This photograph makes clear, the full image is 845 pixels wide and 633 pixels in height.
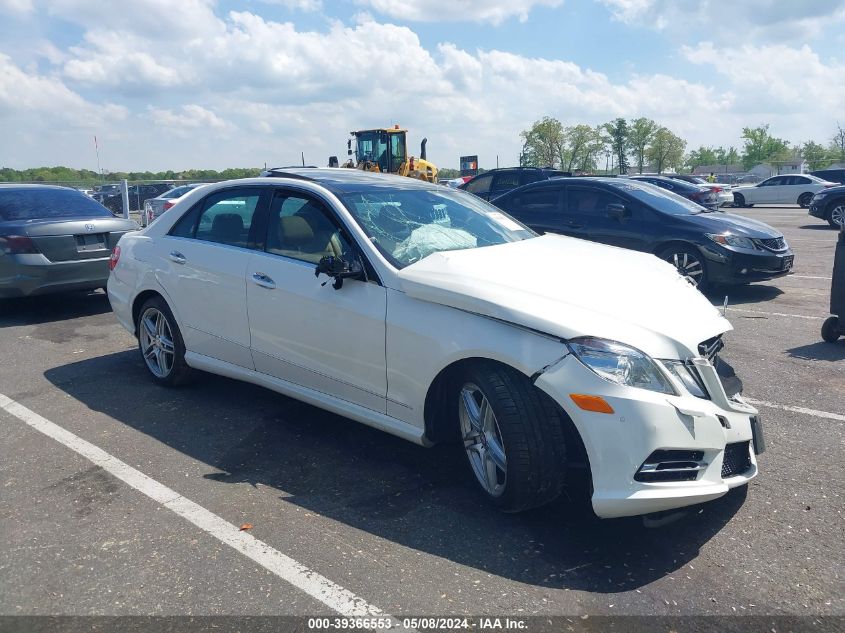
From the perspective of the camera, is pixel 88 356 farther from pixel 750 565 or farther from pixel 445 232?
pixel 750 565

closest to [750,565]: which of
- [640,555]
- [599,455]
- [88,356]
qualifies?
[640,555]

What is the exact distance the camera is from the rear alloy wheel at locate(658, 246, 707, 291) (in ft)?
30.2

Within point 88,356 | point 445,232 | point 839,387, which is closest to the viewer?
point 445,232

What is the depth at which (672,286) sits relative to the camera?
3.99 meters

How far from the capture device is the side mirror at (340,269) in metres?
4.09

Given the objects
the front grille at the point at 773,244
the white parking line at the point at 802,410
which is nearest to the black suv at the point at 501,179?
the front grille at the point at 773,244

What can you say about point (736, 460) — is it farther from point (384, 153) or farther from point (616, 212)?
point (384, 153)

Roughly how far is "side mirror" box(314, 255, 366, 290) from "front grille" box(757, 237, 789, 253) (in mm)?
6951

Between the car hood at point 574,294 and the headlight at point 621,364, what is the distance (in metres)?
0.05

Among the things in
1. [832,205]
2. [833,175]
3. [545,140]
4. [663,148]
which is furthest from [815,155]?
[832,205]

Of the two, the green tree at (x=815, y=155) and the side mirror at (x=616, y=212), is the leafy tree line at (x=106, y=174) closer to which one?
the side mirror at (x=616, y=212)

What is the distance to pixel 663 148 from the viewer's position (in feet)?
279

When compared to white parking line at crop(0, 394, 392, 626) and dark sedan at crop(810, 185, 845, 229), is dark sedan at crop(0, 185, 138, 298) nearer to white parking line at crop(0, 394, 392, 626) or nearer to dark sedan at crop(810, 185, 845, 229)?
white parking line at crop(0, 394, 392, 626)

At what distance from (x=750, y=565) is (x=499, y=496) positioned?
1145mm
